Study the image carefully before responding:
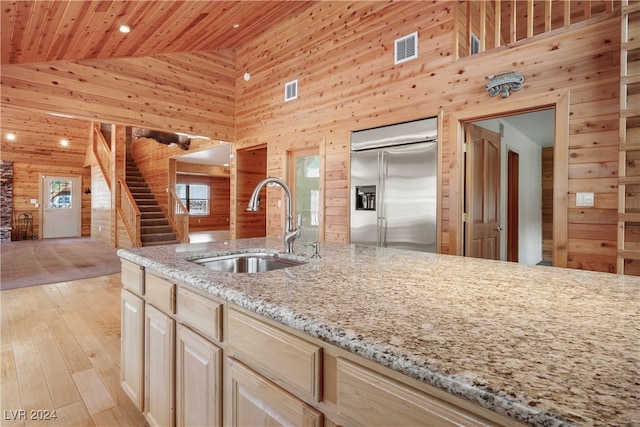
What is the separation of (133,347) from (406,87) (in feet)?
12.3

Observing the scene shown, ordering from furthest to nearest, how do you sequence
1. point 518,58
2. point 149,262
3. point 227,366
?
1. point 518,58
2. point 149,262
3. point 227,366

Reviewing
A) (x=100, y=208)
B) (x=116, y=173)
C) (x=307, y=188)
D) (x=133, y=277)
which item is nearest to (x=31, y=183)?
(x=100, y=208)

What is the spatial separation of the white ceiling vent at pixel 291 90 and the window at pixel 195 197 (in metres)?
9.36

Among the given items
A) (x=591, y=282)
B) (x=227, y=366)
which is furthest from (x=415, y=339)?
(x=591, y=282)

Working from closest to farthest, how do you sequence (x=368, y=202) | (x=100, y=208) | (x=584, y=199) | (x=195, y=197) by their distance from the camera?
(x=584, y=199)
(x=368, y=202)
(x=100, y=208)
(x=195, y=197)

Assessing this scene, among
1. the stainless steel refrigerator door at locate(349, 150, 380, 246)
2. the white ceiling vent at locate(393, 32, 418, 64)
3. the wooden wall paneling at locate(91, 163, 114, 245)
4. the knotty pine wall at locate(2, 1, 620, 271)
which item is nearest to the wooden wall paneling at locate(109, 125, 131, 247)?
the wooden wall paneling at locate(91, 163, 114, 245)

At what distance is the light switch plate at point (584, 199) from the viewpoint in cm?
287

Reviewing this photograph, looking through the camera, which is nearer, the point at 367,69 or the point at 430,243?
the point at 430,243

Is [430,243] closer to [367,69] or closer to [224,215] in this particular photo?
[367,69]

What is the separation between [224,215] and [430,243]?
11.9 metres

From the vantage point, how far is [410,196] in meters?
4.00

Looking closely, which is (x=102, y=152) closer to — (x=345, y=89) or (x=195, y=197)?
Result: (x=195, y=197)

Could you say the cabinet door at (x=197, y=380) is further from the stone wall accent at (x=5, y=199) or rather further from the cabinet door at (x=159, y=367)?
the stone wall accent at (x=5, y=199)

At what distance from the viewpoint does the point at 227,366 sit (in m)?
1.18
